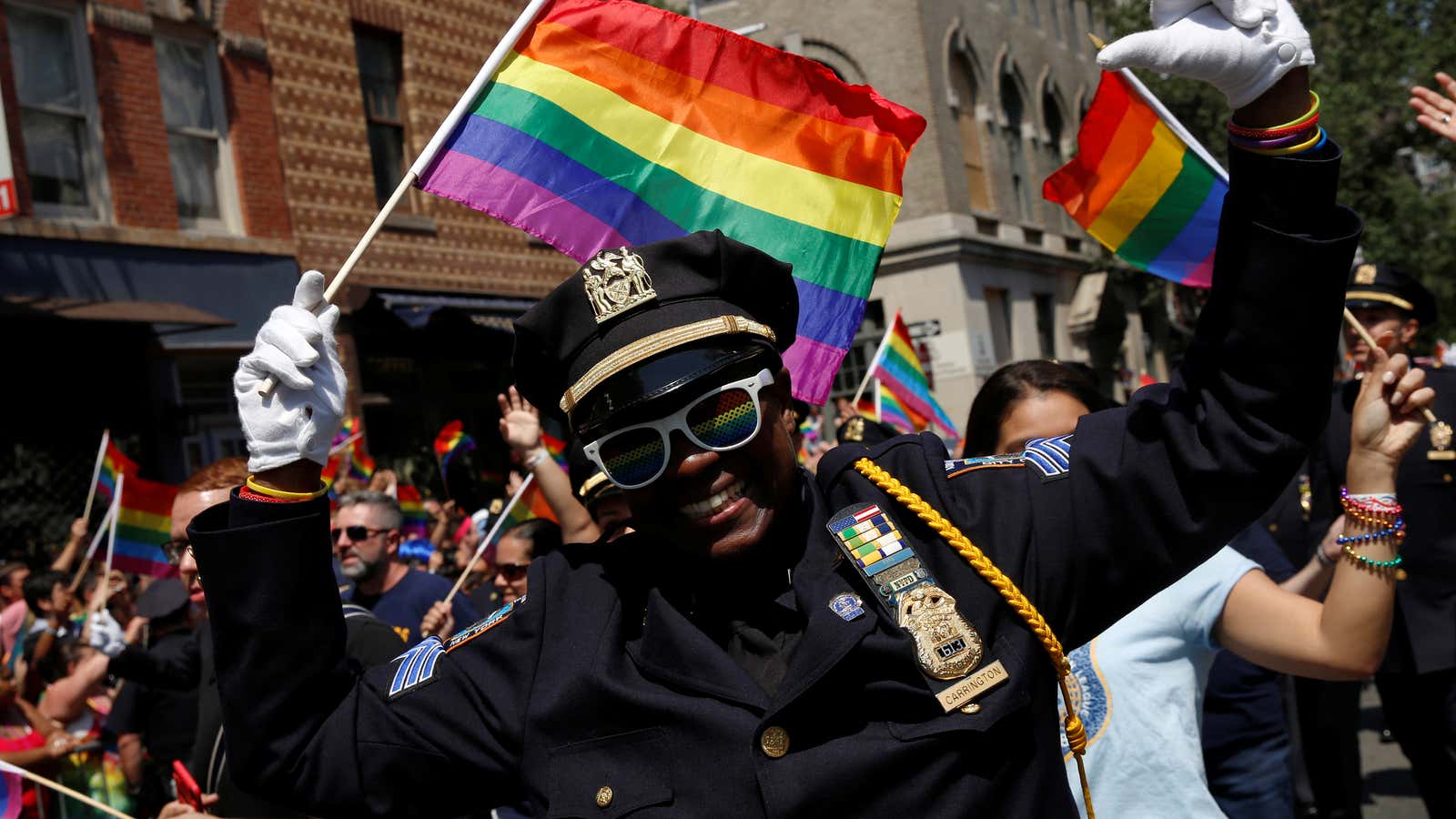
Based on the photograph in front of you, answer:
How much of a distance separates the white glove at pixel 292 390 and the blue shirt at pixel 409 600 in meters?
3.39

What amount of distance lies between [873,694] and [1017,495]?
40cm

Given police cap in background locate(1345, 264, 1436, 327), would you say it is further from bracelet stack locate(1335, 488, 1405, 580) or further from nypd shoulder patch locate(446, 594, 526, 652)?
nypd shoulder patch locate(446, 594, 526, 652)

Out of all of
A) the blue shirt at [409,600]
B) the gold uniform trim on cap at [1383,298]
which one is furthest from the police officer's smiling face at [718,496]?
the gold uniform trim on cap at [1383,298]

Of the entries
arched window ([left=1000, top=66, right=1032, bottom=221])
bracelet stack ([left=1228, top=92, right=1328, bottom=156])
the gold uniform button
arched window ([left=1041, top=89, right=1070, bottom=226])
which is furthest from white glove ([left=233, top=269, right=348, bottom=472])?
arched window ([left=1041, top=89, right=1070, bottom=226])

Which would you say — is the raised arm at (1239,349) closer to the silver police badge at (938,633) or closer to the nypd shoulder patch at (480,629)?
the silver police badge at (938,633)

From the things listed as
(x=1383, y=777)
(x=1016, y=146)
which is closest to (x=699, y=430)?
(x=1383, y=777)

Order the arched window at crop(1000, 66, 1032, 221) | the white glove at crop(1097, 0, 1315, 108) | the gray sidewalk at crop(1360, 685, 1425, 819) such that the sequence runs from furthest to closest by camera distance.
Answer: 1. the arched window at crop(1000, 66, 1032, 221)
2. the gray sidewalk at crop(1360, 685, 1425, 819)
3. the white glove at crop(1097, 0, 1315, 108)

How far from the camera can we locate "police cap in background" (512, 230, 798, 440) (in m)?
2.18

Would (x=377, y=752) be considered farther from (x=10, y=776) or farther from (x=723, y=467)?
(x=10, y=776)

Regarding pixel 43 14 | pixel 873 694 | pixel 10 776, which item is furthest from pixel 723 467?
pixel 43 14

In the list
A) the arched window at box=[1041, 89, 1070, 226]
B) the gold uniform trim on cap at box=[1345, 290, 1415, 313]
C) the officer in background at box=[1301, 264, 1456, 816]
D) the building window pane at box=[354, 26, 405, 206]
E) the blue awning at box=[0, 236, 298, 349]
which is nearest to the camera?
the officer in background at box=[1301, 264, 1456, 816]

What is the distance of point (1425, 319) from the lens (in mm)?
5512

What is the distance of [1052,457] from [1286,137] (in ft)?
1.94

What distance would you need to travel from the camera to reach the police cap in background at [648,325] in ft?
7.16
